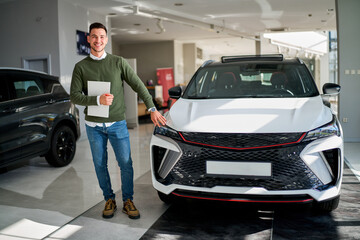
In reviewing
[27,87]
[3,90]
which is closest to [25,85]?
[27,87]

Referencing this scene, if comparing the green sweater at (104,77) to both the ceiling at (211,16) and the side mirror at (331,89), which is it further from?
the ceiling at (211,16)

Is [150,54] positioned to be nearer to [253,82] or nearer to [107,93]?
[253,82]

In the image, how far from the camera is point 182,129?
2.46 m

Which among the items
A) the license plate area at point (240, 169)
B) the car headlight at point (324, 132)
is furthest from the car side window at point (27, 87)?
the car headlight at point (324, 132)

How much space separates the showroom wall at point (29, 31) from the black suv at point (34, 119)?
2.80 m

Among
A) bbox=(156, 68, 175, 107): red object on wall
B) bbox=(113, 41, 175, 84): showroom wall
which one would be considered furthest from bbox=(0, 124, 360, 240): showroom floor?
bbox=(113, 41, 175, 84): showroom wall

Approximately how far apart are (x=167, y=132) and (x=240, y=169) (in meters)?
0.58

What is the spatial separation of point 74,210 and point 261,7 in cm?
791

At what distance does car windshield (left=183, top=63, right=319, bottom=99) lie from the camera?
3100mm

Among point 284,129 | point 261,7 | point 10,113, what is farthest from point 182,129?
point 261,7

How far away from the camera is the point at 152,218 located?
2.82 metres

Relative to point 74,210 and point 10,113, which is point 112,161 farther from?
point 74,210

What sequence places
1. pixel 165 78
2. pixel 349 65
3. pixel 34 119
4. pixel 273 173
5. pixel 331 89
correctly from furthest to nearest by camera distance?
pixel 165 78 < pixel 349 65 < pixel 34 119 < pixel 331 89 < pixel 273 173

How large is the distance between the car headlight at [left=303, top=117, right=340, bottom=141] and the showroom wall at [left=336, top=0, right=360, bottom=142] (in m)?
4.46
